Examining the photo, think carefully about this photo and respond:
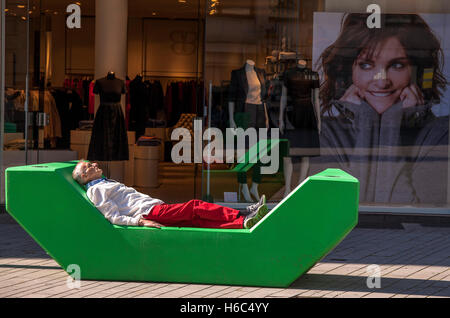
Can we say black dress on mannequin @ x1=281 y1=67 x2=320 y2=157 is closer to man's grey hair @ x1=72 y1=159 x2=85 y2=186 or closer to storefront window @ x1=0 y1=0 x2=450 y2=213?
storefront window @ x1=0 y1=0 x2=450 y2=213

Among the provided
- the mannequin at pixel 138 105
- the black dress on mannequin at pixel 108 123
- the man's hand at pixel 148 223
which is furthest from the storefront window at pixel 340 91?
the mannequin at pixel 138 105

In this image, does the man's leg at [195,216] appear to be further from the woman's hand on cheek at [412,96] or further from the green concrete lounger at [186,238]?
the woman's hand on cheek at [412,96]

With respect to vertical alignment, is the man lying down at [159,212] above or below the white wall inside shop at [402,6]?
below

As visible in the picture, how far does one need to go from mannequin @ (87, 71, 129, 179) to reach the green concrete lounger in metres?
5.18

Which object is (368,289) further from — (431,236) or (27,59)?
(27,59)

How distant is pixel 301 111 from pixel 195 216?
3906 millimetres

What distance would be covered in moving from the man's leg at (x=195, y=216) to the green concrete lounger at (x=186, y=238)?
167mm

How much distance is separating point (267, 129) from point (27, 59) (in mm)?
3056

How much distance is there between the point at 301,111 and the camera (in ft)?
30.6

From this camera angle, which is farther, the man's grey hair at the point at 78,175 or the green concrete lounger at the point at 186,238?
the man's grey hair at the point at 78,175

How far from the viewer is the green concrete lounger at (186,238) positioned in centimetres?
544

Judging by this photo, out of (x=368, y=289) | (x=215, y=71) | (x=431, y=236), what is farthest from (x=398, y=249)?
(x=215, y=71)

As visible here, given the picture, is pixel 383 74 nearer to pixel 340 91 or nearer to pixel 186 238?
pixel 340 91
